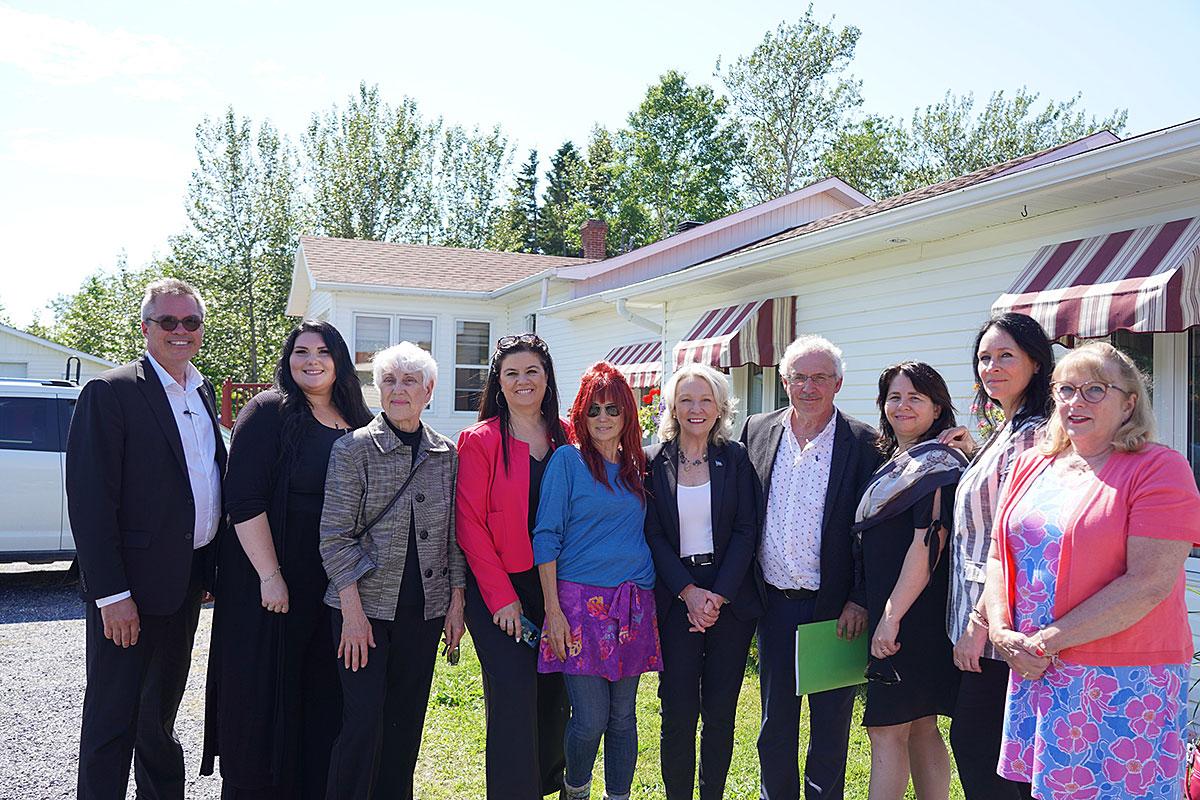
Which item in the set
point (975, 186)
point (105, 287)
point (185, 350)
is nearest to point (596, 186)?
point (105, 287)

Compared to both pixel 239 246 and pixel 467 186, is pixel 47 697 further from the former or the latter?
pixel 467 186

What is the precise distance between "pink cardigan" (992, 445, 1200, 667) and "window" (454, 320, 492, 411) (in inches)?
593

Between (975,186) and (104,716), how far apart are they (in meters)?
5.75

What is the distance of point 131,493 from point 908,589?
285 centimetres

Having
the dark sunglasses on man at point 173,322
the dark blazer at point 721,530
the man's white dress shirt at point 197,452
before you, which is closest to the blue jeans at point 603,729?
the dark blazer at point 721,530

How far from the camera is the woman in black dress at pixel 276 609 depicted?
11.0 ft

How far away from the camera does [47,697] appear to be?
5.33m

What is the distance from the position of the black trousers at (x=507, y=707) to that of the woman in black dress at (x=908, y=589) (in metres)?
1.23

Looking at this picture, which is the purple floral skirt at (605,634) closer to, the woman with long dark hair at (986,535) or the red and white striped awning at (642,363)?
the woman with long dark hair at (986,535)

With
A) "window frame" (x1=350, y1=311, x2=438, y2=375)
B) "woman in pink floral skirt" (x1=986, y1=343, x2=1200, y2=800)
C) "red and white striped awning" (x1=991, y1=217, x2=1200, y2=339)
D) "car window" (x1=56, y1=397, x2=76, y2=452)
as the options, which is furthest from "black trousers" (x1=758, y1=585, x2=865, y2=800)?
"window frame" (x1=350, y1=311, x2=438, y2=375)

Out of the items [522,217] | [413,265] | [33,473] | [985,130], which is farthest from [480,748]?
[522,217]

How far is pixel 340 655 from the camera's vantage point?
324cm

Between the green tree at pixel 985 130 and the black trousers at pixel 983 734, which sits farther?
the green tree at pixel 985 130

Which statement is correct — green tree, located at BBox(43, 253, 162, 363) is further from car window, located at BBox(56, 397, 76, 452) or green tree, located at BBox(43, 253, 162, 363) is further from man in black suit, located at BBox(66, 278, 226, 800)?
man in black suit, located at BBox(66, 278, 226, 800)
